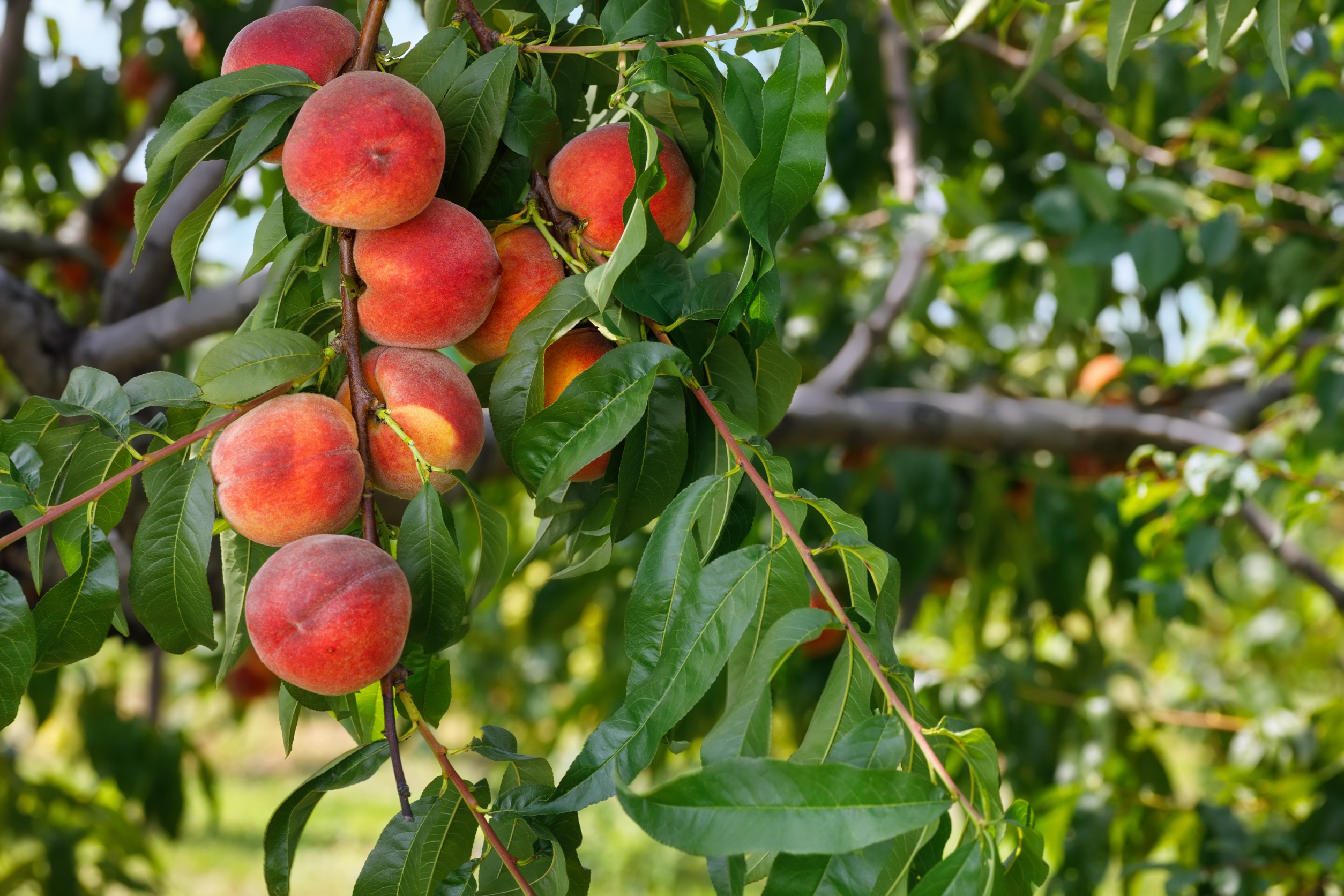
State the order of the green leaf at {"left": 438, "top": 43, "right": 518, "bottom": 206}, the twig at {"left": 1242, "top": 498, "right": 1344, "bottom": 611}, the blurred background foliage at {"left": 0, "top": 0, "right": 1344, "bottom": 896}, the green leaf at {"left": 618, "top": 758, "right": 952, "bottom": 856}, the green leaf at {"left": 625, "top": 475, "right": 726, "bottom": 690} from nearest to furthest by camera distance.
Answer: the green leaf at {"left": 618, "top": 758, "right": 952, "bottom": 856}
the green leaf at {"left": 625, "top": 475, "right": 726, "bottom": 690}
the green leaf at {"left": 438, "top": 43, "right": 518, "bottom": 206}
the blurred background foliage at {"left": 0, "top": 0, "right": 1344, "bottom": 896}
the twig at {"left": 1242, "top": 498, "right": 1344, "bottom": 611}

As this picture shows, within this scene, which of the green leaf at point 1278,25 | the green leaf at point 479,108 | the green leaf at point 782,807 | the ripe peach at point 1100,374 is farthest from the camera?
the ripe peach at point 1100,374

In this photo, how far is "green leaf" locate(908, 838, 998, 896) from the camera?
17.6 inches

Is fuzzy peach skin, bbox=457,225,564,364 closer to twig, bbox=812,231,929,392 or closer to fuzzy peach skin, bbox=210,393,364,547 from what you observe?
fuzzy peach skin, bbox=210,393,364,547

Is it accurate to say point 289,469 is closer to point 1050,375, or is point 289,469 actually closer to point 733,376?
point 733,376

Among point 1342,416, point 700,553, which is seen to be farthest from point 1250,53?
point 700,553

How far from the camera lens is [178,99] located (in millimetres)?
611

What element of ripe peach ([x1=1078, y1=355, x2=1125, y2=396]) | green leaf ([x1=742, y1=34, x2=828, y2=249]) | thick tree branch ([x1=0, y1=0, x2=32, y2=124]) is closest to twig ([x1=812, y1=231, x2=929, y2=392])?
ripe peach ([x1=1078, y1=355, x2=1125, y2=396])

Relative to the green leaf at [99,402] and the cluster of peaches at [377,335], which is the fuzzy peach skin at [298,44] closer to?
the cluster of peaches at [377,335]

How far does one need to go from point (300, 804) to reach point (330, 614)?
0.46ft

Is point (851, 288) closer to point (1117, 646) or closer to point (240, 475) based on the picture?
point (240, 475)

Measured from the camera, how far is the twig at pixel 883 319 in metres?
1.78

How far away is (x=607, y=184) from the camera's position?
0.64 meters

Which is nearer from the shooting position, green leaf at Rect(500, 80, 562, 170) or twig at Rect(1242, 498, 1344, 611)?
green leaf at Rect(500, 80, 562, 170)

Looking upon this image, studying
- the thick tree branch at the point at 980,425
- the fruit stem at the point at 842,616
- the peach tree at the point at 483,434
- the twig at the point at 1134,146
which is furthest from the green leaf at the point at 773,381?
the twig at the point at 1134,146
